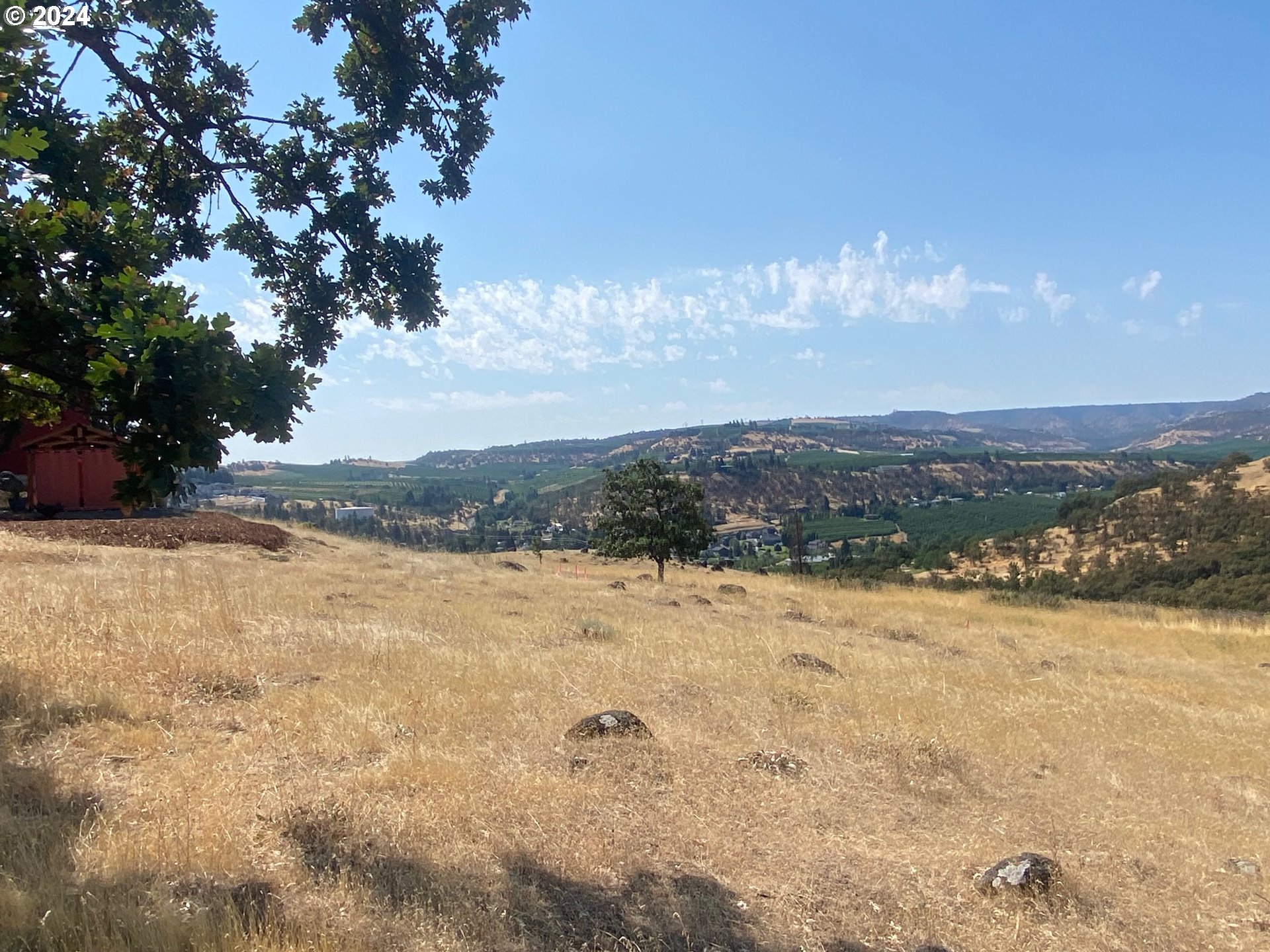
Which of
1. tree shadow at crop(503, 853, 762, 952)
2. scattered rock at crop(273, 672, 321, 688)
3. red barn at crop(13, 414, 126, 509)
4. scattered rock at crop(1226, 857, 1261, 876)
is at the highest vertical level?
red barn at crop(13, 414, 126, 509)

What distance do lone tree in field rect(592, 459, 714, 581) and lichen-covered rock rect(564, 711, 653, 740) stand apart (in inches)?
796

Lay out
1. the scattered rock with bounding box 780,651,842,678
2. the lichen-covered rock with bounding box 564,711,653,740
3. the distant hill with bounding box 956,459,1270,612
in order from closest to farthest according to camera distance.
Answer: the lichen-covered rock with bounding box 564,711,653,740
the scattered rock with bounding box 780,651,842,678
the distant hill with bounding box 956,459,1270,612

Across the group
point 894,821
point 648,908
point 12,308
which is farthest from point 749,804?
point 12,308

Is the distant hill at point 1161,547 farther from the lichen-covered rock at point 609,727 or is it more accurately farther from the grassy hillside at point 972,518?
the lichen-covered rock at point 609,727

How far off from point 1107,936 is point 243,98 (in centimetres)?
856

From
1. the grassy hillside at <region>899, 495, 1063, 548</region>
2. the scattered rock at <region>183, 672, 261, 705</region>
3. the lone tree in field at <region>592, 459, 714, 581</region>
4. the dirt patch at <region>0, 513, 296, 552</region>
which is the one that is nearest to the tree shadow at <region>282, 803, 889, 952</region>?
the scattered rock at <region>183, 672, 261, 705</region>

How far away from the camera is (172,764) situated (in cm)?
513

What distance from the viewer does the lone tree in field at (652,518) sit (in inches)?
1077

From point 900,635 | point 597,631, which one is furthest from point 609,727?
point 900,635

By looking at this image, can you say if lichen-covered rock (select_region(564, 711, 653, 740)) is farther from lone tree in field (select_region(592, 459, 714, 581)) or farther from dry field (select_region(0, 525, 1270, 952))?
lone tree in field (select_region(592, 459, 714, 581))

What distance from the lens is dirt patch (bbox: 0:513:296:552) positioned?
58.9 ft

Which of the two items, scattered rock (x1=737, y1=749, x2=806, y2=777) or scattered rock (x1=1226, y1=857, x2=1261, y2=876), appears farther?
scattered rock (x1=737, y1=749, x2=806, y2=777)

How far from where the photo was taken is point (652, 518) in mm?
27625

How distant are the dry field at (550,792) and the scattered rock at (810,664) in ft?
1.02
